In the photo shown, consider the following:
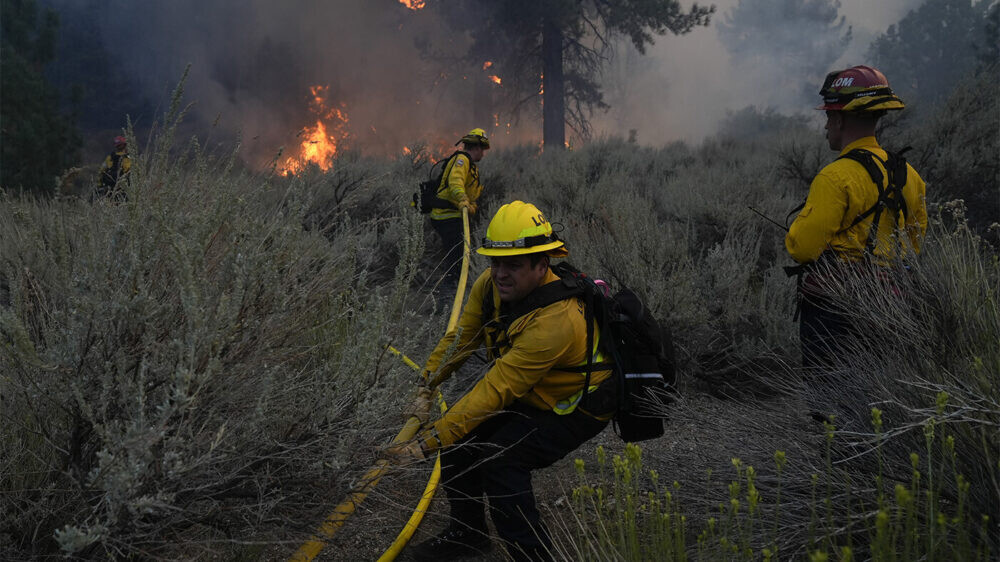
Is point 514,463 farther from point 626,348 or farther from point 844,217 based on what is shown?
point 844,217

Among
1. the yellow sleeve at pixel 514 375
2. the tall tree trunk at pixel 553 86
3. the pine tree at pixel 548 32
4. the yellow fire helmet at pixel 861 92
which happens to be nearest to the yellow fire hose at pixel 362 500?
the yellow sleeve at pixel 514 375

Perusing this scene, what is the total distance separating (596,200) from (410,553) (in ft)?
23.0

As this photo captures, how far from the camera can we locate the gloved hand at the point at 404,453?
8.44ft

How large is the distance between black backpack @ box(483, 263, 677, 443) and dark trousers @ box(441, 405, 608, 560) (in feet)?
0.52

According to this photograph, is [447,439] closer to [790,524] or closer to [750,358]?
[790,524]

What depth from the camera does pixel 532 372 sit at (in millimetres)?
2908

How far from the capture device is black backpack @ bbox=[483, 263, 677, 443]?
10.1 ft

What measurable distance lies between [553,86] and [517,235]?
19.9 meters

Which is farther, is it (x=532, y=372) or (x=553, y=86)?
(x=553, y=86)

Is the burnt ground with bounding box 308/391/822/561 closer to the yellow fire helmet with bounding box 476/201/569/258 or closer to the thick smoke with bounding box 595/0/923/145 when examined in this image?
the yellow fire helmet with bounding box 476/201/569/258

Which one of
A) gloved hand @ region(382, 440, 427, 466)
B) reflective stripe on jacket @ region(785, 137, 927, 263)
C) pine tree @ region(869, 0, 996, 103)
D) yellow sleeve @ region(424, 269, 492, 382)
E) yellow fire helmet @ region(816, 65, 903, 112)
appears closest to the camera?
gloved hand @ region(382, 440, 427, 466)

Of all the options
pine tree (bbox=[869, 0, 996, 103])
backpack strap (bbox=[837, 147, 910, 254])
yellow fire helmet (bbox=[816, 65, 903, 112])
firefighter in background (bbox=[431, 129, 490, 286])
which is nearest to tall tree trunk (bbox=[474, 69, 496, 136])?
firefighter in background (bbox=[431, 129, 490, 286])

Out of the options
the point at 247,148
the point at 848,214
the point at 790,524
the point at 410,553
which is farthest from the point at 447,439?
the point at 247,148

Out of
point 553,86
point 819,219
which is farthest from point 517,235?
point 553,86
